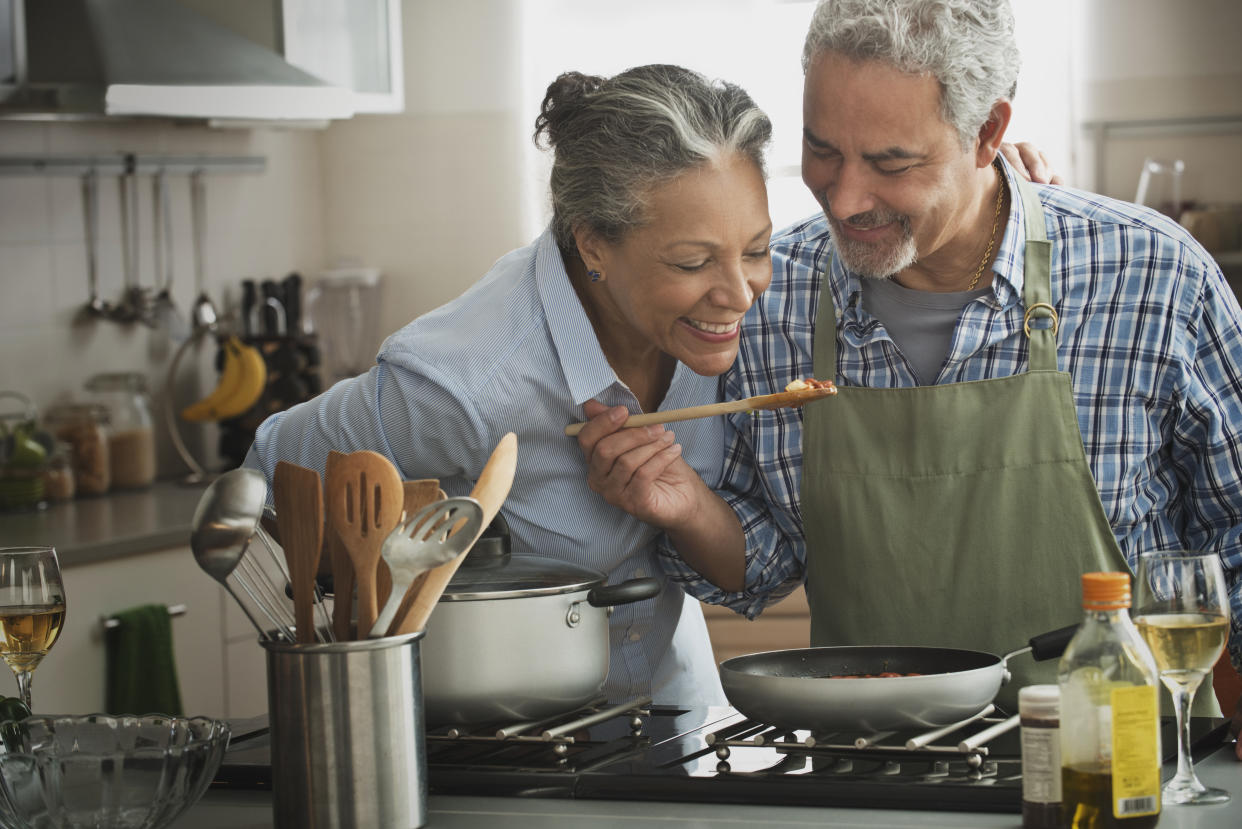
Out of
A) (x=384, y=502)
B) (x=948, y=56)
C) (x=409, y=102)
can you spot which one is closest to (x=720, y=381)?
(x=948, y=56)

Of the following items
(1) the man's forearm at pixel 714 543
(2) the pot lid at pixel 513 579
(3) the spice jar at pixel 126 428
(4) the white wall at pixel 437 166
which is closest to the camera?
(2) the pot lid at pixel 513 579

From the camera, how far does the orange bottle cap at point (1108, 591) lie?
1029 millimetres

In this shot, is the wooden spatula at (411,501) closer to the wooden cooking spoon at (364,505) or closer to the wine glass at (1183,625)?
the wooden cooking spoon at (364,505)

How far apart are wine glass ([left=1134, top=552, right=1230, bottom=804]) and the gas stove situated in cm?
10

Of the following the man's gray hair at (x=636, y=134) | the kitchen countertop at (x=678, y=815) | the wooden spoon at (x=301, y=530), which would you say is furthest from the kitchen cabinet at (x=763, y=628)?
the wooden spoon at (x=301, y=530)

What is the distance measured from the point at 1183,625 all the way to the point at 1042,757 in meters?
0.16

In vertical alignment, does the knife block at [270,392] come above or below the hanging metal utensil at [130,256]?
below

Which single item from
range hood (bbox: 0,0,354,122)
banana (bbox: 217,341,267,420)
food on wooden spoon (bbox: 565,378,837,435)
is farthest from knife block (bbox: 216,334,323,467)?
food on wooden spoon (bbox: 565,378,837,435)

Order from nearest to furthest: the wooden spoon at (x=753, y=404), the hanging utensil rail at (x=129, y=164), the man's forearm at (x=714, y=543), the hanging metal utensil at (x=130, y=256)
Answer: the wooden spoon at (x=753, y=404) < the man's forearm at (x=714, y=543) < the hanging utensil rail at (x=129, y=164) < the hanging metal utensil at (x=130, y=256)

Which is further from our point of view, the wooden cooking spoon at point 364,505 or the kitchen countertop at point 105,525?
Answer: the kitchen countertop at point 105,525

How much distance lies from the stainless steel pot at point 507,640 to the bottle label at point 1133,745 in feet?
1.52

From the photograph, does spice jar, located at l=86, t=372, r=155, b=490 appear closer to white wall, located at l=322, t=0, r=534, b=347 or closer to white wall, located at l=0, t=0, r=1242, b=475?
white wall, located at l=0, t=0, r=1242, b=475

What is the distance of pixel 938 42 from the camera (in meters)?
1.58

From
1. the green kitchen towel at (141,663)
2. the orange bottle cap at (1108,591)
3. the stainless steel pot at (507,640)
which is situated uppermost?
the orange bottle cap at (1108,591)
